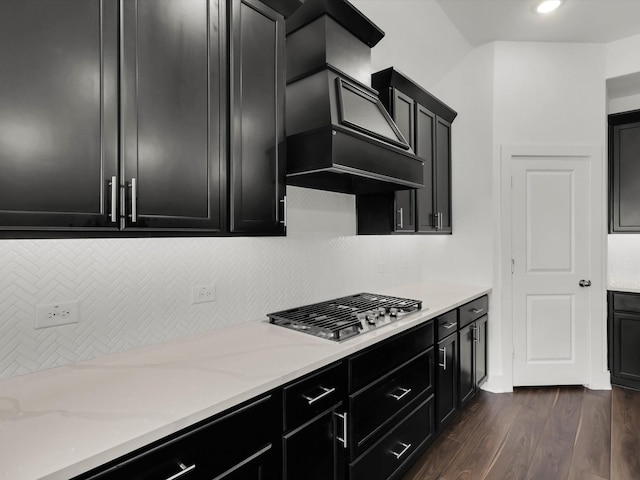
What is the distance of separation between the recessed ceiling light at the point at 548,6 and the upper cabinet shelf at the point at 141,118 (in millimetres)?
2188

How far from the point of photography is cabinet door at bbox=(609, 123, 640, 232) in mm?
3479

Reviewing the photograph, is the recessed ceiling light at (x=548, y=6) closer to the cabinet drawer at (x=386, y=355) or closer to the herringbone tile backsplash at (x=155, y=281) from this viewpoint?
the herringbone tile backsplash at (x=155, y=281)

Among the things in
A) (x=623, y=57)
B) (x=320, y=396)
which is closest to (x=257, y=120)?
(x=320, y=396)

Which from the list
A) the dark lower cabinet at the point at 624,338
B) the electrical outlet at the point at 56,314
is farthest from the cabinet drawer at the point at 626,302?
the electrical outlet at the point at 56,314

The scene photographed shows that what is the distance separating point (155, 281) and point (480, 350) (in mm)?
2692

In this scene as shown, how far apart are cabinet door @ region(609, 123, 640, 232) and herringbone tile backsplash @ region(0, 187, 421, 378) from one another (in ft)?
9.27

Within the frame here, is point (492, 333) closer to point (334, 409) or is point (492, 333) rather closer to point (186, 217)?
point (334, 409)

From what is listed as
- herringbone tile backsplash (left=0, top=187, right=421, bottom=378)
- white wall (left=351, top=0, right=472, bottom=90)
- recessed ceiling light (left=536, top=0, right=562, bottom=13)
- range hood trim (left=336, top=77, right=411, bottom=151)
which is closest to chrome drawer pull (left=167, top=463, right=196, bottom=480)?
herringbone tile backsplash (left=0, top=187, right=421, bottom=378)

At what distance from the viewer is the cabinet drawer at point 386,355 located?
167 cm

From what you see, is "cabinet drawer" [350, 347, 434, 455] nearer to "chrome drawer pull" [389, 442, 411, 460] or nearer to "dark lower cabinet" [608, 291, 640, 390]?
"chrome drawer pull" [389, 442, 411, 460]

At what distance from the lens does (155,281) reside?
1.63 metres

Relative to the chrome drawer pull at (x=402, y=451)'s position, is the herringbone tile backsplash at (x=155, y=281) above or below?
above

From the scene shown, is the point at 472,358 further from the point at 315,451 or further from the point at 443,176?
the point at 315,451

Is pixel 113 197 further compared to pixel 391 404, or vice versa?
pixel 391 404
